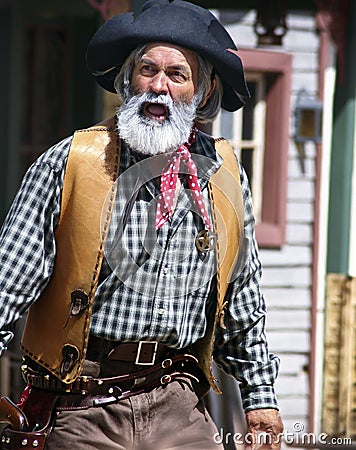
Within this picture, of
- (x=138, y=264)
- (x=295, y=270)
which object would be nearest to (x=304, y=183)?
Result: (x=295, y=270)

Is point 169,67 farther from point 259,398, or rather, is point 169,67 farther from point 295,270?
point 295,270

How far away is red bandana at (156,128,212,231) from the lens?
335 centimetres

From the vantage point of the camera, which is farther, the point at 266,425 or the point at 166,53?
the point at 266,425

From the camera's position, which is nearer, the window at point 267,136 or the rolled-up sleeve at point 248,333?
the rolled-up sleeve at point 248,333

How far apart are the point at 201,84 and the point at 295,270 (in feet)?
12.9

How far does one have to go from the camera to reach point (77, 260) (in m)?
3.24

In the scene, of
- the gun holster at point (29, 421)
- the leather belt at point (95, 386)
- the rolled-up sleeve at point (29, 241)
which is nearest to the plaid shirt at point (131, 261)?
the rolled-up sleeve at point (29, 241)

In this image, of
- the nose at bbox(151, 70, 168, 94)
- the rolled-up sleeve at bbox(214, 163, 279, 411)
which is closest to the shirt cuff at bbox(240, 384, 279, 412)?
the rolled-up sleeve at bbox(214, 163, 279, 411)

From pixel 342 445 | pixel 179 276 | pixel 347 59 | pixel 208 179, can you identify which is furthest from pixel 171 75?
pixel 347 59

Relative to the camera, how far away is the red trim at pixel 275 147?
7.12 meters

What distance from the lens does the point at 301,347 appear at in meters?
7.37

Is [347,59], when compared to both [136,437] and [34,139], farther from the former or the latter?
[136,437]

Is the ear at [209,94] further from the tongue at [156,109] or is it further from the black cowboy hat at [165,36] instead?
the tongue at [156,109]

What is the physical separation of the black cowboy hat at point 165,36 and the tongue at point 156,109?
0.21 metres
